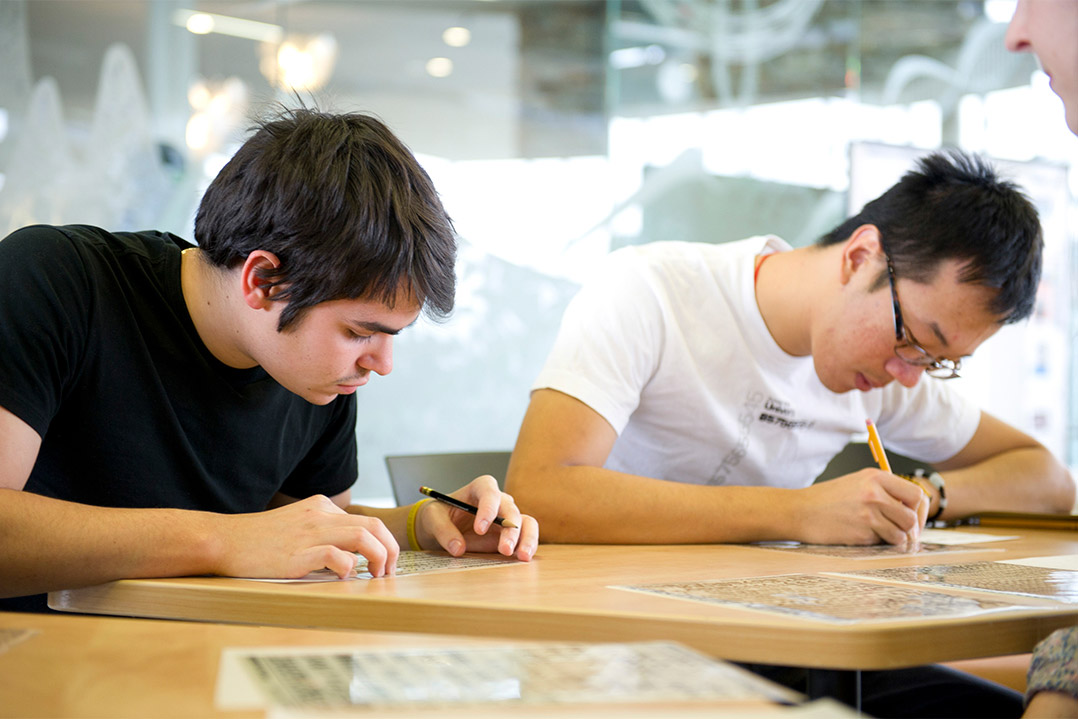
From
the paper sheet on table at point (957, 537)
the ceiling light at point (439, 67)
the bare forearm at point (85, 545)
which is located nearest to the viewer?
the bare forearm at point (85, 545)

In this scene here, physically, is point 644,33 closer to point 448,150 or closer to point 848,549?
point 448,150

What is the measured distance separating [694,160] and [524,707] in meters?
4.03

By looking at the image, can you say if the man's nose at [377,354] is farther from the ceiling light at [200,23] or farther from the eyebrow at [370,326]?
the ceiling light at [200,23]

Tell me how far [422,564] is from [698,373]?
2.55 ft

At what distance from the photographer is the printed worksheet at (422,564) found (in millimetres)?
1152

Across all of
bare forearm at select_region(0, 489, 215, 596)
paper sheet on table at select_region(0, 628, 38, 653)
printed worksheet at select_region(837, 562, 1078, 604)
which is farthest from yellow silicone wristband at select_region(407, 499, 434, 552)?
paper sheet on table at select_region(0, 628, 38, 653)

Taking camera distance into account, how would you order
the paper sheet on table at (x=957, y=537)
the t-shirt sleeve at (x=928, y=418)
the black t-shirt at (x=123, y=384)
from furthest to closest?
the t-shirt sleeve at (x=928, y=418)
the paper sheet on table at (x=957, y=537)
the black t-shirt at (x=123, y=384)

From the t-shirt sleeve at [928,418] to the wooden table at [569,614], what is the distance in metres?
1.05

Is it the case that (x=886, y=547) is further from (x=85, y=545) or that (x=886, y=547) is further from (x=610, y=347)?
(x=85, y=545)

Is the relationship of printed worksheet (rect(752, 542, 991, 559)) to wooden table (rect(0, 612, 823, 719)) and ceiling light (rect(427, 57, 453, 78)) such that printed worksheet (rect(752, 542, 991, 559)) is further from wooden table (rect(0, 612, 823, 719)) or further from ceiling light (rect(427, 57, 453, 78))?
ceiling light (rect(427, 57, 453, 78))

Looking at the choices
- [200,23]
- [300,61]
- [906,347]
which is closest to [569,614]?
[906,347]

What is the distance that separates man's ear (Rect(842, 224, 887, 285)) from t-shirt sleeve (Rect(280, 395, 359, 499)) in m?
0.93

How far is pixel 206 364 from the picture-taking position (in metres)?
1.44

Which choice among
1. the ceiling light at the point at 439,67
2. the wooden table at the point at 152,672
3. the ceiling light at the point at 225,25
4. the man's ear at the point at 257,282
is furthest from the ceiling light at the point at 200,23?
the wooden table at the point at 152,672
